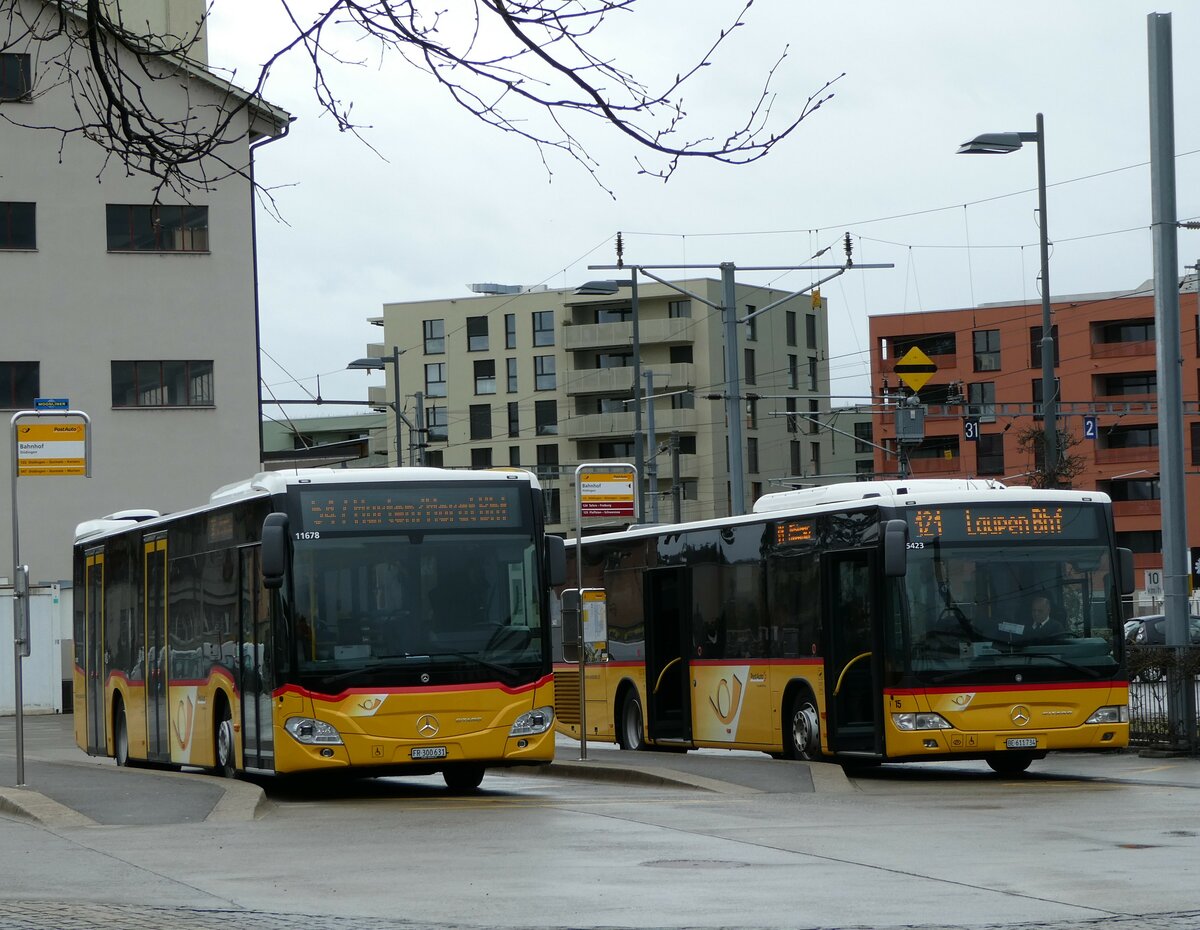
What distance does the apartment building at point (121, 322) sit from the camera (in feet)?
150

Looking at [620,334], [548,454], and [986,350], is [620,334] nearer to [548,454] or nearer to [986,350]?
[548,454]

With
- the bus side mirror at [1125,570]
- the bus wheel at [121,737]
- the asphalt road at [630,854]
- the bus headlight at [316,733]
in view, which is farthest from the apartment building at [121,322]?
the bus headlight at [316,733]

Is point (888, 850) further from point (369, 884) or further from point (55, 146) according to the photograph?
point (55, 146)

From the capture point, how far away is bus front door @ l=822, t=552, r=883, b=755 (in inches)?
800

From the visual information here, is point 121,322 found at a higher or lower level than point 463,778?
higher

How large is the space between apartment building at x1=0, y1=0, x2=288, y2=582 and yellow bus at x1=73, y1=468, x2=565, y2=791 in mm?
26884

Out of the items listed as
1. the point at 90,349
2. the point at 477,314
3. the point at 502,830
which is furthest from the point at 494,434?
the point at 502,830

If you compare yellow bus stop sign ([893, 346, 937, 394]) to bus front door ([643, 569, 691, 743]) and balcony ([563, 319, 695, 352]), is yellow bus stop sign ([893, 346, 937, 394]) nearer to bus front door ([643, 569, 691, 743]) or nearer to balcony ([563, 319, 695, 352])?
bus front door ([643, 569, 691, 743])

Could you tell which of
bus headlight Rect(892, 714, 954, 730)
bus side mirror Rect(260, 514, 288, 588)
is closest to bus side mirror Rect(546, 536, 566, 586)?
bus side mirror Rect(260, 514, 288, 588)

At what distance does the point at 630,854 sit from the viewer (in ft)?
41.8

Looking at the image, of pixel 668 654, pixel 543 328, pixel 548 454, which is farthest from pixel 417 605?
pixel 543 328

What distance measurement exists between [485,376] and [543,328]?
4.28 m

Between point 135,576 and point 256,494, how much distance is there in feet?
16.5

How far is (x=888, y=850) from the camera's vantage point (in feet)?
42.1
